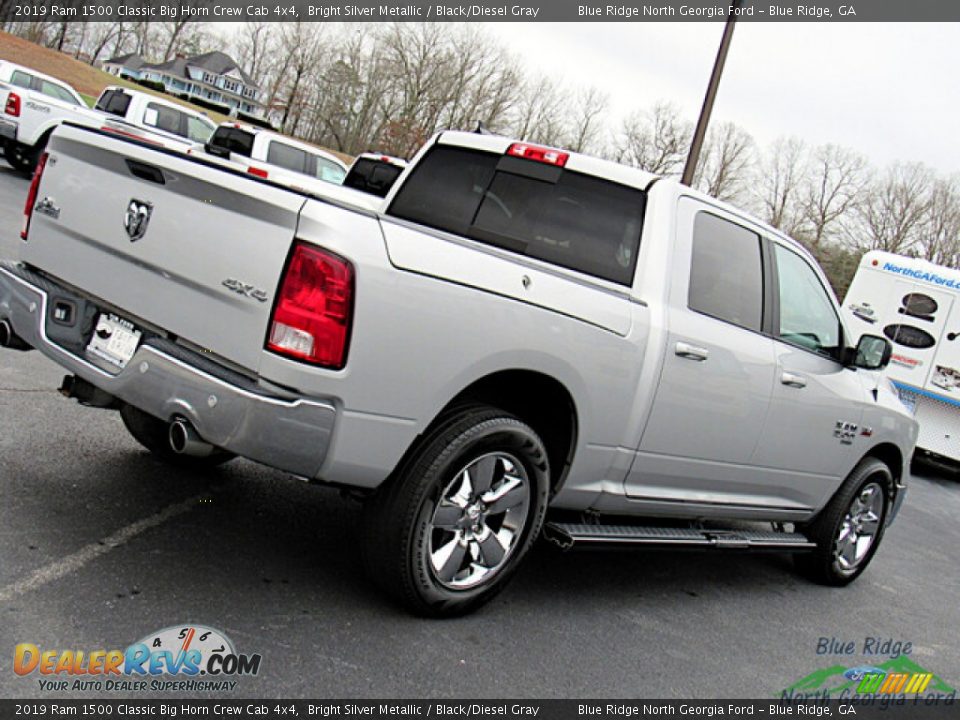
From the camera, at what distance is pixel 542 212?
15.0ft

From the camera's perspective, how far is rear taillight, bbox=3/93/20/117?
53.3 ft

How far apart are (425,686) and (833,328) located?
3571mm

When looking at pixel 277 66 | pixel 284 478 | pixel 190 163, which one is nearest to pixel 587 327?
pixel 190 163

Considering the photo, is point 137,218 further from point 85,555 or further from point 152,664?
point 152,664

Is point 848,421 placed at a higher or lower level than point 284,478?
higher

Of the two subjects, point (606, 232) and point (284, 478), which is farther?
point (284, 478)

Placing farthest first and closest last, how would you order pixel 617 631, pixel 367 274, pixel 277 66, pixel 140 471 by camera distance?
pixel 277 66 → pixel 140 471 → pixel 617 631 → pixel 367 274

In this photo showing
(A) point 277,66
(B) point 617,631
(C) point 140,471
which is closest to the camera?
(B) point 617,631

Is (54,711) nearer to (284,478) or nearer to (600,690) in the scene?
(600,690)

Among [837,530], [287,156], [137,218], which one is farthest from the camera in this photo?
[287,156]

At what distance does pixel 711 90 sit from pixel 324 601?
38.9 feet

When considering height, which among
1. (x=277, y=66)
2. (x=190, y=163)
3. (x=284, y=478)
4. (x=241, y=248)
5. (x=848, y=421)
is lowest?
(x=284, y=478)

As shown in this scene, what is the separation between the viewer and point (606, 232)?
446cm

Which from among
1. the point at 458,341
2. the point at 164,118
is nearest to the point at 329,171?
the point at 164,118
